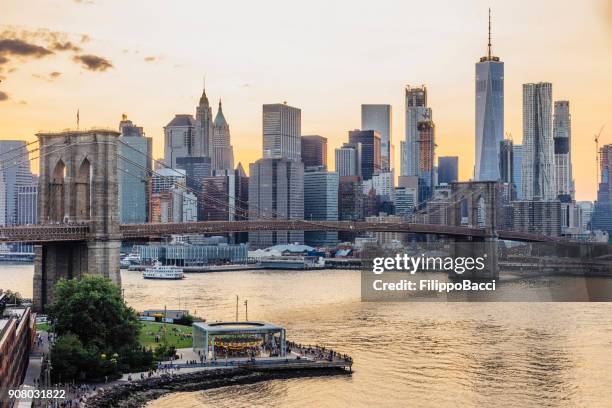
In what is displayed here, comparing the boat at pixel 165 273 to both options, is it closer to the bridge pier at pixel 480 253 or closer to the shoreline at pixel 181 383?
the bridge pier at pixel 480 253

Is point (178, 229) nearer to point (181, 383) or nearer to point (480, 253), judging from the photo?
point (181, 383)

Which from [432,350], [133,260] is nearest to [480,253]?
[133,260]

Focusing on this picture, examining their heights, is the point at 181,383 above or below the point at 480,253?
below

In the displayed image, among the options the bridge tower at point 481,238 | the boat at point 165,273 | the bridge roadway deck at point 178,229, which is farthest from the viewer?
the boat at point 165,273

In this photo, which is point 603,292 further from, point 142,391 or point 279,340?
point 142,391

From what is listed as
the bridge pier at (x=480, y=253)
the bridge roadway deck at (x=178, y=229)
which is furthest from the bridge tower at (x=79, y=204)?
the bridge pier at (x=480, y=253)

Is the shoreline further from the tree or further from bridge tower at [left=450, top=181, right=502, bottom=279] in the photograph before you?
bridge tower at [left=450, top=181, right=502, bottom=279]
